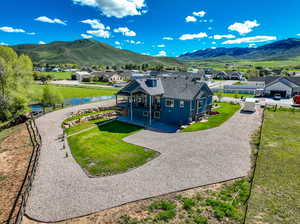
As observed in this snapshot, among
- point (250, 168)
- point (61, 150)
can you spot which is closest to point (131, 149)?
point (61, 150)

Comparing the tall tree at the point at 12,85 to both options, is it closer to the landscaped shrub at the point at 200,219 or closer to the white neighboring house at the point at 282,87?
the landscaped shrub at the point at 200,219

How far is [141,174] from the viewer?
512 inches

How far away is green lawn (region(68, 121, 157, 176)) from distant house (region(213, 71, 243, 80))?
312 ft

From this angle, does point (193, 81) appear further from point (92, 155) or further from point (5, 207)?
point (5, 207)

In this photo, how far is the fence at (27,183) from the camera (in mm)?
9594

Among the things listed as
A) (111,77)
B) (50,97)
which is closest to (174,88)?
(50,97)

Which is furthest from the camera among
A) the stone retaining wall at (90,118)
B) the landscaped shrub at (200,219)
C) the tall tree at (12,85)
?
the tall tree at (12,85)

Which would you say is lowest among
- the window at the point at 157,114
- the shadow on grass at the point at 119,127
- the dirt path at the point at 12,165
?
the dirt path at the point at 12,165

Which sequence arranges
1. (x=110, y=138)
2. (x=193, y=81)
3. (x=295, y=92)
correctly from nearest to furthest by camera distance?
(x=110, y=138) < (x=193, y=81) < (x=295, y=92)

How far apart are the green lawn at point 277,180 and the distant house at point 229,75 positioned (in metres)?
87.0

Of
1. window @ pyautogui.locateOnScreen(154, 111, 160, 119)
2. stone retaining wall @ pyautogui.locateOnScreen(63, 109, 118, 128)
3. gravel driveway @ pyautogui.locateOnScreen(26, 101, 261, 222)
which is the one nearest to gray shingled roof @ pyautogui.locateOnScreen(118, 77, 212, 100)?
window @ pyautogui.locateOnScreen(154, 111, 160, 119)

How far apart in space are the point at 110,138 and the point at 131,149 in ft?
13.2

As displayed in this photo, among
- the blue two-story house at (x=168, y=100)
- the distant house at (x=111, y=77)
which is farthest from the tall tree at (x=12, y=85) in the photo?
the distant house at (x=111, y=77)

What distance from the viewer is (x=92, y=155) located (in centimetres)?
1600
